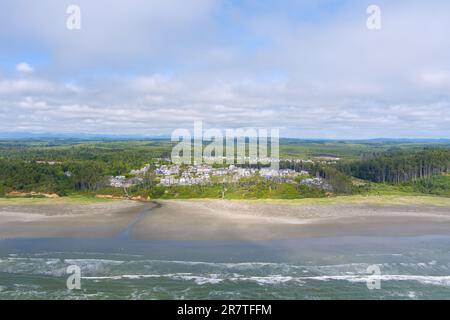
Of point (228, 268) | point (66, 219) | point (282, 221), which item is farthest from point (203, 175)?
point (228, 268)

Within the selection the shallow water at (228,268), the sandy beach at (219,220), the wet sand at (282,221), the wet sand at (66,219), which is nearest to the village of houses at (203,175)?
the sandy beach at (219,220)

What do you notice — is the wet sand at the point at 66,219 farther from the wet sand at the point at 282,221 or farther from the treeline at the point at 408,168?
the treeline at the point at 408,168

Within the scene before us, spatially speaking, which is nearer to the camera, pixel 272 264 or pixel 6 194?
pixel 272 264

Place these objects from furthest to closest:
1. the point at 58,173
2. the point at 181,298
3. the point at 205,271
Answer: the point at 58,173
the point at 205,271
the point at 181,298

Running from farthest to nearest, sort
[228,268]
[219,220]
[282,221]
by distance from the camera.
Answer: [219,220] → [282,221] → [228,268]

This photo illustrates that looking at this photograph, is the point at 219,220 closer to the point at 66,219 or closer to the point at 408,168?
the point at 66,219

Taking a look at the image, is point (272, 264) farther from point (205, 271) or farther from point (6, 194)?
point (6, 194)
